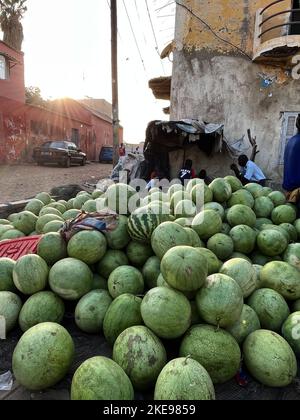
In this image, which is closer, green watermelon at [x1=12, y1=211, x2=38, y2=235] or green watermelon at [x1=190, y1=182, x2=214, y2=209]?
green watermelon at [x1=190, y1=182, x2=214, y2=209]

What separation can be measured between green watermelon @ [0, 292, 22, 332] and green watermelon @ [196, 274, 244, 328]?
1.58 m

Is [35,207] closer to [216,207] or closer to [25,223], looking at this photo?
[25,223]

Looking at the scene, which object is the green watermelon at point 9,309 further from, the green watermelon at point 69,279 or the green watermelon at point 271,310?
the green watermelon at point 271,310

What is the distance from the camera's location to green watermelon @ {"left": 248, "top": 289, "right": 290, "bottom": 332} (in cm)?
273

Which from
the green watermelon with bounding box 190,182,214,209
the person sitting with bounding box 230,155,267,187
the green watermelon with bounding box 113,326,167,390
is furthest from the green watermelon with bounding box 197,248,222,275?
the person sitting with bounding box 230,155,267,187

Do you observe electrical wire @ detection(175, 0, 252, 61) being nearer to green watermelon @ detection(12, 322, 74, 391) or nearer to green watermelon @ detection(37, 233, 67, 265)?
green watermelon @ detection(37, 233, 67, 265)

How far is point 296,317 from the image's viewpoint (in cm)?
263

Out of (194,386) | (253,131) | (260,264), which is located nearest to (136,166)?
(253,131)

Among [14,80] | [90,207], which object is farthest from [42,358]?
[14,80]

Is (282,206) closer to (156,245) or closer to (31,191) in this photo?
(156,245)

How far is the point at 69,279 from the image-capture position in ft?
9.38

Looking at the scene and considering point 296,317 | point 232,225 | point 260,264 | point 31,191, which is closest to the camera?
point 296,317

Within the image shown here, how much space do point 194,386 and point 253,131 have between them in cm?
955

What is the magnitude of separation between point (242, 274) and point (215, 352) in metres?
0.78
